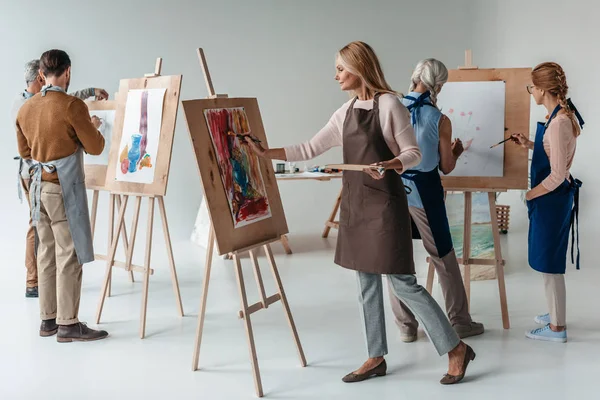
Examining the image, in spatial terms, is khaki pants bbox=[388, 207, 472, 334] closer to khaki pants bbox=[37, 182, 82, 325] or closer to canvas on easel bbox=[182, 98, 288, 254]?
canvas on easel bbox=[182, 98, 288, 254]

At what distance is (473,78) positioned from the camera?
414cm

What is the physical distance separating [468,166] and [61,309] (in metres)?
2.45

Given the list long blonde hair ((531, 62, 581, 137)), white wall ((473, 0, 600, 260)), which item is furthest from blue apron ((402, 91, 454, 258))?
white wall ((473, 0, 600, 260))

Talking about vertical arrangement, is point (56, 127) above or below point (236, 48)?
below

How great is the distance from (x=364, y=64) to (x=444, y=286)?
4.63 ft

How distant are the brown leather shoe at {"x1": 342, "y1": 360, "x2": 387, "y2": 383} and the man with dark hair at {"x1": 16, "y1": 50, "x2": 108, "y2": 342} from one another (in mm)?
1528

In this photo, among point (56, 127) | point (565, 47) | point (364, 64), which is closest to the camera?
point (364, 64)

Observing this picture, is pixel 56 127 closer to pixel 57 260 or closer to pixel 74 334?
pixel 57 260

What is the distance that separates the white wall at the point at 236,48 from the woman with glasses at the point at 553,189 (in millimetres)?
3901

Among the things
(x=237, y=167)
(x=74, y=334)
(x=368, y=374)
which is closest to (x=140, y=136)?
(x=237, y=167)

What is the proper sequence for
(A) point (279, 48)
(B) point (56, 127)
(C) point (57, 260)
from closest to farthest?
(B) point (56, 127)
(C) point (57, 260)
(A) point (279, 48)

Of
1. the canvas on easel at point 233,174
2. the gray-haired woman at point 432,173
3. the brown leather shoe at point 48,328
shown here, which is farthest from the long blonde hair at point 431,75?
the brown leather shoe at point 48,328

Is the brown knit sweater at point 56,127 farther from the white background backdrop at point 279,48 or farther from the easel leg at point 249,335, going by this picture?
the white background backdrop at point 279,48

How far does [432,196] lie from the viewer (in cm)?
371
